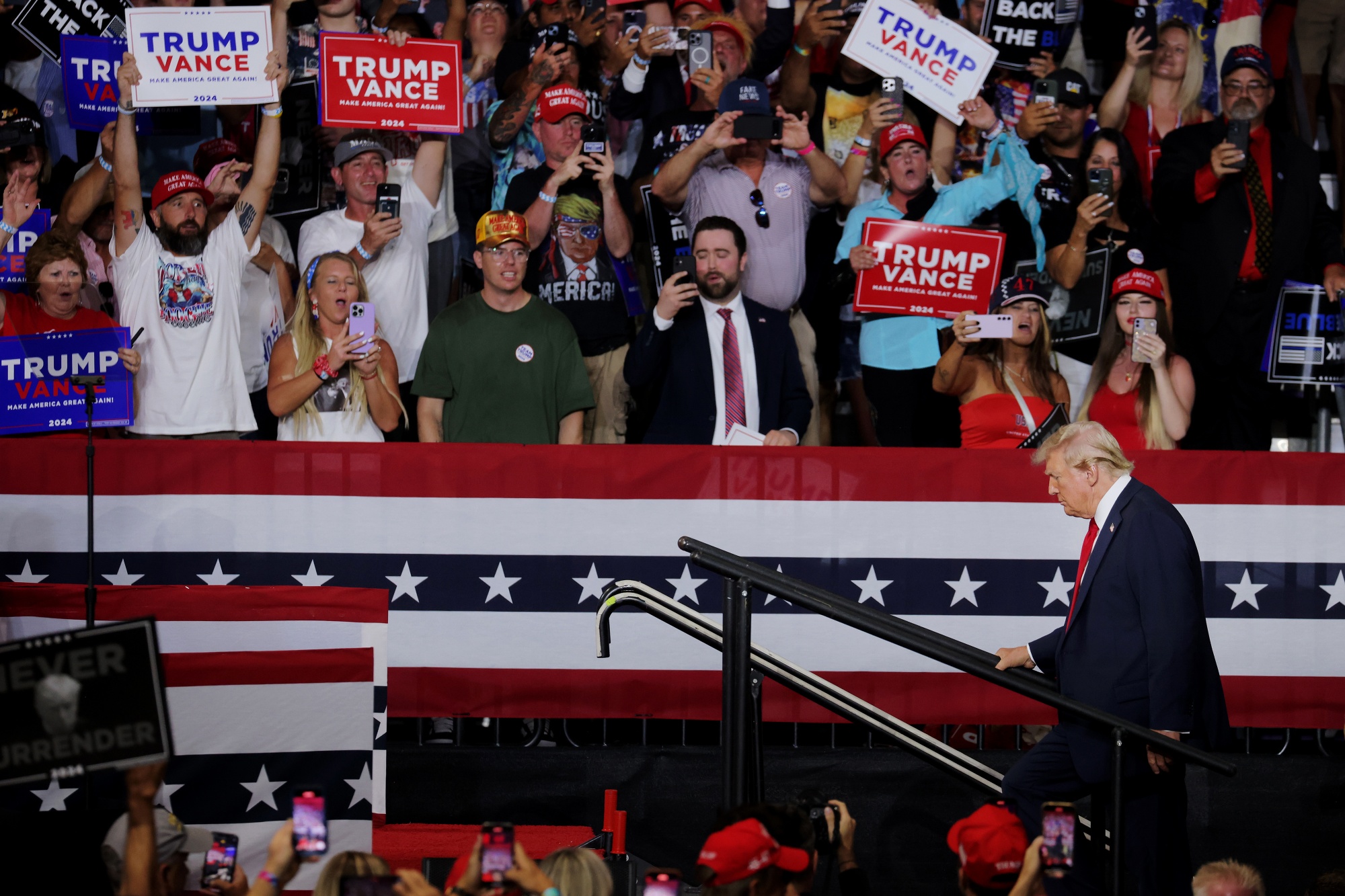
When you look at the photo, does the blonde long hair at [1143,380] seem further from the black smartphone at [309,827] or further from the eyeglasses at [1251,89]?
the black smartphone at [309,827]

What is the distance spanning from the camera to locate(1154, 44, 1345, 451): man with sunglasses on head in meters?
7.98

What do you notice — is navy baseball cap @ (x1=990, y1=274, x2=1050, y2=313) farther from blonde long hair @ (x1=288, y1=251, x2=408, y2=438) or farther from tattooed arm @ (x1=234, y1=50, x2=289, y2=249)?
tattooed arm @ (x1=234, y1=50, x2=289, y2=249)

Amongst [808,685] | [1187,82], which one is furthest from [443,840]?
[1187,82]

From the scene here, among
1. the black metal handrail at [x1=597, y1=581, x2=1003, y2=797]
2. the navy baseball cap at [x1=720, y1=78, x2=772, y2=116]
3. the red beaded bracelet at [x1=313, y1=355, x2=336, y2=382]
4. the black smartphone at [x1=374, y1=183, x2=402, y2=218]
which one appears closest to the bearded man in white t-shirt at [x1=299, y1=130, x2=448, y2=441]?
the black smartphone at [x1=374, y1=183, x2=402, y2=218]

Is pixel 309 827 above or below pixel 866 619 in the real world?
below

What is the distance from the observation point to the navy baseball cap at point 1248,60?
26.2 feet

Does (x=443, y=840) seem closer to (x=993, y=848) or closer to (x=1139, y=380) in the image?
(x=993, y=848)

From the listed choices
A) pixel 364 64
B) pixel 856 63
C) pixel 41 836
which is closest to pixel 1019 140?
pixel 856 63

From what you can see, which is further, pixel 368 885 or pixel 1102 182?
pixel 1102 182

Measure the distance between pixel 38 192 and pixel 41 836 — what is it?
15.3ft

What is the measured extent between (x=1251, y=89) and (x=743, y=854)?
6.05 meters

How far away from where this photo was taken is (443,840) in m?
5.86

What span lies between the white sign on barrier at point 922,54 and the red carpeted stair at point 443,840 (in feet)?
13.9

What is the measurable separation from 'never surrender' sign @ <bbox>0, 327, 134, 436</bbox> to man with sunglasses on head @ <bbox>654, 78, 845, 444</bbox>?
113 inches
